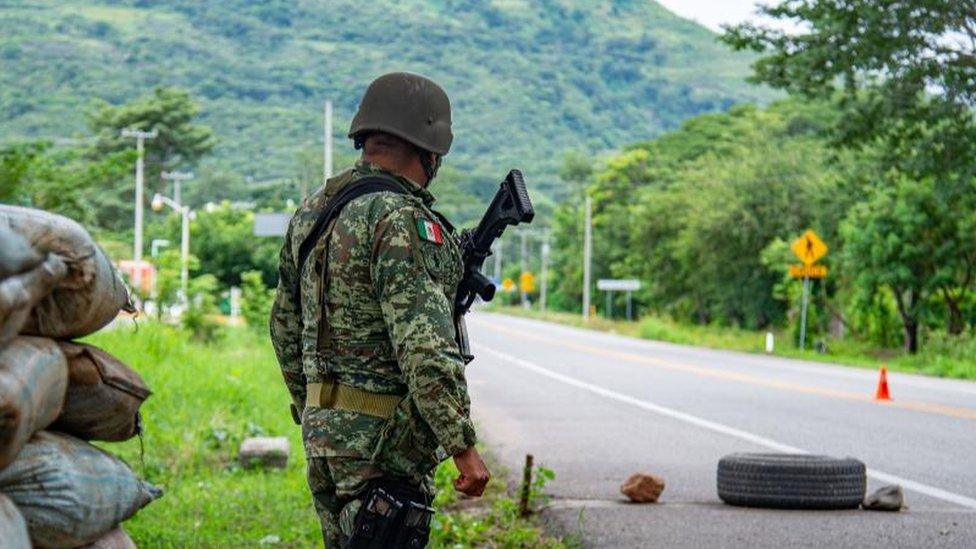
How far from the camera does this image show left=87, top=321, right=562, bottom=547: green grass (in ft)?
29.5

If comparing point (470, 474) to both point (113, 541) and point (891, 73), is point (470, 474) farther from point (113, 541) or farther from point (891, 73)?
point (891, 73)

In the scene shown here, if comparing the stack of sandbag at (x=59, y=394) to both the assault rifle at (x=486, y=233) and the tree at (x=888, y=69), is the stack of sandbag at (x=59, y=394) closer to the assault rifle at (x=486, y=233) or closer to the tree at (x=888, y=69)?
the assault rifle at (x=486, y=233)

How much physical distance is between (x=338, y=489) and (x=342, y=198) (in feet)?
2.66

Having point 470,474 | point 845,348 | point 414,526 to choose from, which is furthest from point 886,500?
point 845,348

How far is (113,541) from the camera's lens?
15.0 feet

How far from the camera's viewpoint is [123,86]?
186 m

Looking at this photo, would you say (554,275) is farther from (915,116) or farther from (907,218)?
(915,116)

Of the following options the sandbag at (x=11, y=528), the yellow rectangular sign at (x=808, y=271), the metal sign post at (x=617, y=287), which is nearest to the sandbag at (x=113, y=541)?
the sandbag at (x=11, y=528)

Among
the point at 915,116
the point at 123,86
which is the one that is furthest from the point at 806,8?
the point at 123,86

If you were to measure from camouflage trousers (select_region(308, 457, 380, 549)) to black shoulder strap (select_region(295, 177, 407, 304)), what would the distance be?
24.1 inches

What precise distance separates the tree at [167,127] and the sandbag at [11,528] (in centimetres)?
9694

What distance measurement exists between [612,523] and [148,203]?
10376cm

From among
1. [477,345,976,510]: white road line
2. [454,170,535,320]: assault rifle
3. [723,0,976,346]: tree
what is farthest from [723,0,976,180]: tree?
[454,170,535,320]: assault rifle

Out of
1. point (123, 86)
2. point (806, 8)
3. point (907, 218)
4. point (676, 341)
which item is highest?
point (123, 86)
